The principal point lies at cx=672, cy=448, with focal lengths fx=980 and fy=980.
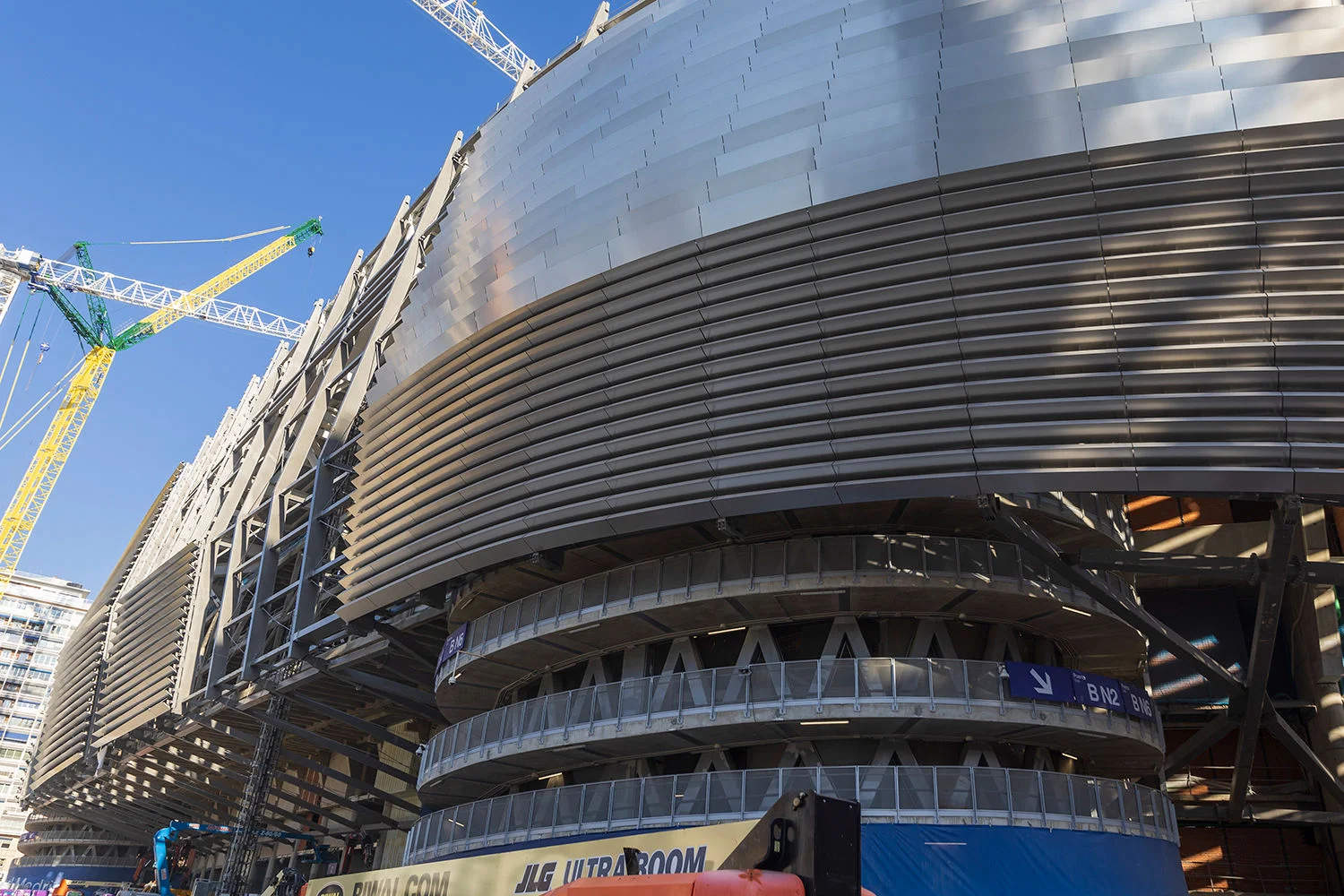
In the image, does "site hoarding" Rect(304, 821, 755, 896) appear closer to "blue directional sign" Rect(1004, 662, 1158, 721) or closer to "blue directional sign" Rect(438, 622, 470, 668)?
"blue directional sign" Rect(1004, 662, 1158, 721)

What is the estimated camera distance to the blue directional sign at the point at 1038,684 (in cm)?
2175

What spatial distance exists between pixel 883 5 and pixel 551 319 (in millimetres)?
11081

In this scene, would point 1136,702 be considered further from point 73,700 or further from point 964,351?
point 73,700

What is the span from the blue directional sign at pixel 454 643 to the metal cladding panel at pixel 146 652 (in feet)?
87.0

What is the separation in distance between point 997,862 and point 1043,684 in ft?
15.3

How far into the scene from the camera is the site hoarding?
410 inches

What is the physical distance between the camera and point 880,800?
19.8m

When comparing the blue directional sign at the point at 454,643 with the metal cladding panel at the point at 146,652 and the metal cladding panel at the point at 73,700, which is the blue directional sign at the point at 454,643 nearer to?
the metal cladding panel at the point at 146,652

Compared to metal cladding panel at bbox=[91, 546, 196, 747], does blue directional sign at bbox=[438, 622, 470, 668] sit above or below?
below

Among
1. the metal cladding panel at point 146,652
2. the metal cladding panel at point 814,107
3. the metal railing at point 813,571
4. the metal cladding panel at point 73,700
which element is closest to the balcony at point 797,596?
the metal railing at point 813,571

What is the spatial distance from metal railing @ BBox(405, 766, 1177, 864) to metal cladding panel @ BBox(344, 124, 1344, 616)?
5.81 meters

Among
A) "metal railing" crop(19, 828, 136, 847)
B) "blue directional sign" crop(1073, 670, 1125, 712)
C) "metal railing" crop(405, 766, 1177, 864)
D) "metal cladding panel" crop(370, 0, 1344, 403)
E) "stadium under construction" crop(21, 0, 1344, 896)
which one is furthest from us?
"metal railing" crop(19, 828, 136, 847)

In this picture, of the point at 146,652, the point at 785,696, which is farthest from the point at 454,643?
the point at 146,652

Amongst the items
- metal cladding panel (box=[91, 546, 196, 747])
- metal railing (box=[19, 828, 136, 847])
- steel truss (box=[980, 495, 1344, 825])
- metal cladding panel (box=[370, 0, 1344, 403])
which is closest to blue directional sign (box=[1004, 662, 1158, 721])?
steel truss (box=[980, 495, 1344, 825])
